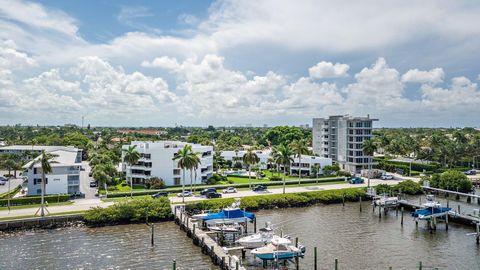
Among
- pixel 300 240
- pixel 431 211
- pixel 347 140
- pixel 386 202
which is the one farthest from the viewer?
pixel 347 140

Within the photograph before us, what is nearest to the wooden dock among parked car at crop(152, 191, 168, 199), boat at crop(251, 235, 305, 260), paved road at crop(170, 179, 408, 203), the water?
the water

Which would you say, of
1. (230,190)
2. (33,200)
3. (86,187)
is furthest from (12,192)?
(230,190)

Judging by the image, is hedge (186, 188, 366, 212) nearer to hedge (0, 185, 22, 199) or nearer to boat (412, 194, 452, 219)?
boat (412, 194, 452, 219)

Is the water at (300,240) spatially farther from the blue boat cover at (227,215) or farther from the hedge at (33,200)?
the hedge at (33,200)

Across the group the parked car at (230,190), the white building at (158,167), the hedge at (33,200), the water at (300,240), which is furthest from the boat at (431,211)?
the hedge at (33,200)

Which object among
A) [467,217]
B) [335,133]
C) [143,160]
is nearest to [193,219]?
[143,160]

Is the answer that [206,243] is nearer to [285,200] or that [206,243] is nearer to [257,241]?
[257,241]

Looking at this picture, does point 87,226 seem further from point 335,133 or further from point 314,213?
point 335,133
